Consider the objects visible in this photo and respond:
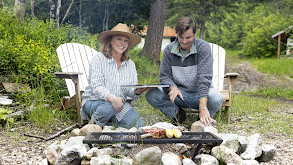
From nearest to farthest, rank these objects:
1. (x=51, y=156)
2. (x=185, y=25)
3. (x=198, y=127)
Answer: (x=51, y=156) < (x=198, y=127) < (x=185, y=25)

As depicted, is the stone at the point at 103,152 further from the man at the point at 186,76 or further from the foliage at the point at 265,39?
the foliage at the point at 265,39

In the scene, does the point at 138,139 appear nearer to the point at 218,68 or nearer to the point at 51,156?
the point at 51,156

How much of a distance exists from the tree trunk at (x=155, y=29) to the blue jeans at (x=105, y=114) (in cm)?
537

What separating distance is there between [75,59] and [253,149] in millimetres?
2567

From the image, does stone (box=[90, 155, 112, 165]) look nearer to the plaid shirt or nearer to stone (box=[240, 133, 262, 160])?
the plaid shirt

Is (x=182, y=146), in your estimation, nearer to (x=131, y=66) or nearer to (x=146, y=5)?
(x=131, y=66)

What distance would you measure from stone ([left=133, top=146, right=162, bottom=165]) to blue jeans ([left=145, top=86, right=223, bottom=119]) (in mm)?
1168

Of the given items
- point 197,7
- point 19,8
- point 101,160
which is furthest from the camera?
point 197,7

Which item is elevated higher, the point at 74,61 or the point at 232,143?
the point at 74,61

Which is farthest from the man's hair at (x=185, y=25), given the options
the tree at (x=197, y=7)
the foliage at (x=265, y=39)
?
the foliage at (x=265, y=39)

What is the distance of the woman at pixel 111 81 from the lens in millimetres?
2676

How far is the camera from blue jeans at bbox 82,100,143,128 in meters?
2.69

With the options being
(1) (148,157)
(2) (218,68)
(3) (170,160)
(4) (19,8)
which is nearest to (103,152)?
(1) (148,157)

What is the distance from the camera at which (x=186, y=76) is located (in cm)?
293
